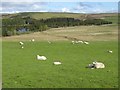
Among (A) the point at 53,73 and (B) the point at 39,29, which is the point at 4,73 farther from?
(B) the point at 39,29

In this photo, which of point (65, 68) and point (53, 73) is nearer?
Answer: point (53, 73)

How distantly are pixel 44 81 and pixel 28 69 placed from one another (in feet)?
14.0

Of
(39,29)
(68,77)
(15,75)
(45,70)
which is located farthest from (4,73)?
(39,29)

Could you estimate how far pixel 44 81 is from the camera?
16.6 m

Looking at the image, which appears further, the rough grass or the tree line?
the tree line

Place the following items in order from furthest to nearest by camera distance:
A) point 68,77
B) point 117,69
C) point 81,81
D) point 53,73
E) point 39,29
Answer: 1. point 39,29
2. point 117,69
3. point 53,73
4. point 68,77
5. point 81,81

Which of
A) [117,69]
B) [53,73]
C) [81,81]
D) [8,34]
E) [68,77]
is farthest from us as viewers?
[8,34]

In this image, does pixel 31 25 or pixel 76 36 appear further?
pixel 31 25

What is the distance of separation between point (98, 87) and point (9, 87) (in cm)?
388

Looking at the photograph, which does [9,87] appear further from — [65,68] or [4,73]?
[65,68]

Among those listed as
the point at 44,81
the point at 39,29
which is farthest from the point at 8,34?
the point at 44,81

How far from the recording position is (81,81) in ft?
54.2

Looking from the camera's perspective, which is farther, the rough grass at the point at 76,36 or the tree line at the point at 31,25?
the tree line at the point at 31,25

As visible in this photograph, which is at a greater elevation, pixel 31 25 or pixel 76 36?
pixel 76 36
